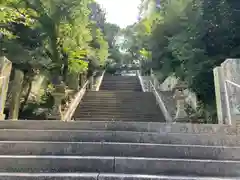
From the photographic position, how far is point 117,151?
3.35m

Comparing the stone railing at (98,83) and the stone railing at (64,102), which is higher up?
the stone railing at (98,83)

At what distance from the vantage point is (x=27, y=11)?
28.2 ft

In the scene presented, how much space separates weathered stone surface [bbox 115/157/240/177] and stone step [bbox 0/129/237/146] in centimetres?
63

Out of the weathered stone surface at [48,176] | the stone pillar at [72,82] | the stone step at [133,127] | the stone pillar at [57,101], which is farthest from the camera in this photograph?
the stone pillar at [72,82]

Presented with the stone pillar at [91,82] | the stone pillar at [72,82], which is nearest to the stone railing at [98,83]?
the stone pillar at [91,82]

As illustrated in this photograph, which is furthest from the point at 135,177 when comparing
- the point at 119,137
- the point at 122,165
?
the point at 119,137

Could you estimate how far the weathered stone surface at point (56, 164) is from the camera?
297 cm

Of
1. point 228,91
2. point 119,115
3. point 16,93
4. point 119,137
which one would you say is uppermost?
point 16,93

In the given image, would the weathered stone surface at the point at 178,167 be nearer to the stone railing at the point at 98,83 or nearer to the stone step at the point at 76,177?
the stone step at the point at 76,177

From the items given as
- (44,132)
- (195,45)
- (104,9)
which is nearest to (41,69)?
(195,45)

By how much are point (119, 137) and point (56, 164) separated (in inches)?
40.6

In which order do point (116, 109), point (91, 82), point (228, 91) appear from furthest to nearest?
1. point (91, 82)
2. point (116, 109)
3. point (228, 91)

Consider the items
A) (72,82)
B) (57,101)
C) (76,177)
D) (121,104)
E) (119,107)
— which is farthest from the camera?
(72,82)

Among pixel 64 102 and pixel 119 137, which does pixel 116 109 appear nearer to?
pixel 64 102
